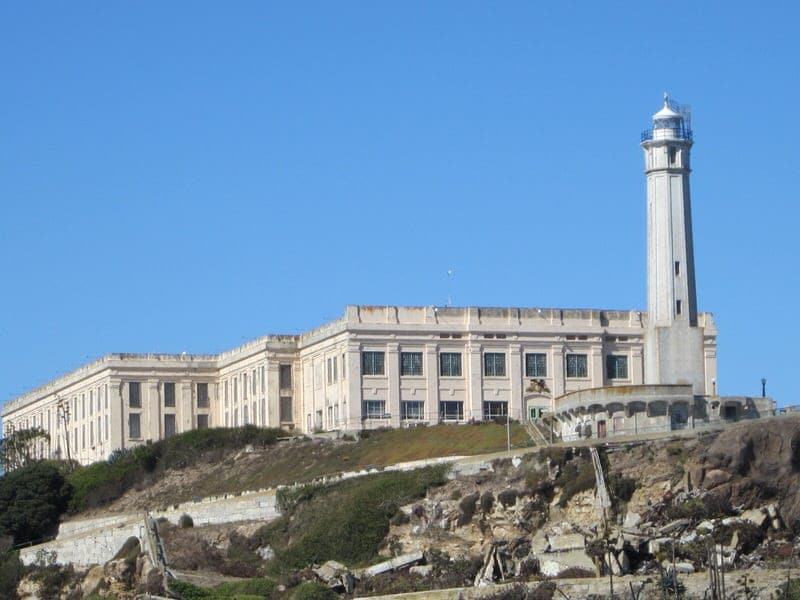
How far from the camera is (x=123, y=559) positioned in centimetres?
10869

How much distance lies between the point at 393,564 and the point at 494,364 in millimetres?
39372

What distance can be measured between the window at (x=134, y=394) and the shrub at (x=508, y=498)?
53.9 meters

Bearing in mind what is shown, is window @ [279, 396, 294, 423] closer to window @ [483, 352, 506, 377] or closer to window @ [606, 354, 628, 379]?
window @ [483, 352, 506, 377]

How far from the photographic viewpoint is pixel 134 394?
149250 millimetres

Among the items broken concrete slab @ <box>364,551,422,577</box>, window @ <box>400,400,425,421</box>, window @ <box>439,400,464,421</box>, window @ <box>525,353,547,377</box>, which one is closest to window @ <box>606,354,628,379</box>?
window @ <box>525,353,547,377</box>

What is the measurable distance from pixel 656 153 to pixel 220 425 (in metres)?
44.3

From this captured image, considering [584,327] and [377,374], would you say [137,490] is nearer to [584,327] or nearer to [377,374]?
[377,374]

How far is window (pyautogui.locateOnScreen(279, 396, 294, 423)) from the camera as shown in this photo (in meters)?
140

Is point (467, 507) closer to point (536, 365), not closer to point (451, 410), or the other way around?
point (451, 410)

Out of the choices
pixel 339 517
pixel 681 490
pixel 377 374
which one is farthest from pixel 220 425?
pixel 681 490

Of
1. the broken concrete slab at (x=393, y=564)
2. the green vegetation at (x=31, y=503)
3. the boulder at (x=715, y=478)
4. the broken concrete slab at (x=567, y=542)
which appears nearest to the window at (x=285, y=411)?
the green vegetation at (x=31, y=503)

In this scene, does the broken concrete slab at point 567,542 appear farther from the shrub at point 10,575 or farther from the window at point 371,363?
the window at point 371,363

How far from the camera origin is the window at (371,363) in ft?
431

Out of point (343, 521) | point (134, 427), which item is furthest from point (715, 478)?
point (134, 427)
